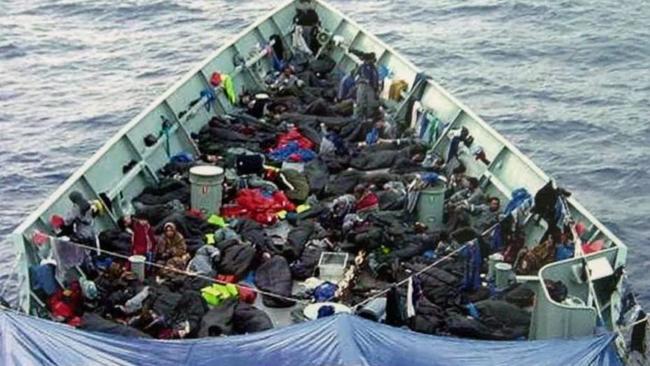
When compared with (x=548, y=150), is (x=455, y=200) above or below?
above

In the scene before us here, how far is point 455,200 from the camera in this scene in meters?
23.3

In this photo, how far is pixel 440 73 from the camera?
4631 centimetres

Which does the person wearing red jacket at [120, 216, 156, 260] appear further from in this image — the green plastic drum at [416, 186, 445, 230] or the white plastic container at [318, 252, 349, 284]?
the green plastic drum at [416, 186, 445, 230]

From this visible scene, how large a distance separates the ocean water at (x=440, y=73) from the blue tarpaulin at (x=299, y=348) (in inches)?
532

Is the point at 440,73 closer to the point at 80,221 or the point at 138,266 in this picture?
the point at 80,221

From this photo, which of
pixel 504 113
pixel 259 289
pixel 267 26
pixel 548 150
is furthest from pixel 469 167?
pixel 504 113

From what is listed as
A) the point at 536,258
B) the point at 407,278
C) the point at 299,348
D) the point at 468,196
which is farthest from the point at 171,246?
the point at 299,348

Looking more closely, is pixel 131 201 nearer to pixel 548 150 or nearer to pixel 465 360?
pixel 465 360

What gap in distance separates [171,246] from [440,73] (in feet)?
88.4

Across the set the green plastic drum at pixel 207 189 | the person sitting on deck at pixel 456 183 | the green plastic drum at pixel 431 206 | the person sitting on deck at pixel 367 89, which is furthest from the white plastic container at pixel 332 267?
the person sitting on deck at pixel 367 89

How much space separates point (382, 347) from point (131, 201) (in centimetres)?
964

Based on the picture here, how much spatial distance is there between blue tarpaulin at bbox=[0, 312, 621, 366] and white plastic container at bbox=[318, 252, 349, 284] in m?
4.99

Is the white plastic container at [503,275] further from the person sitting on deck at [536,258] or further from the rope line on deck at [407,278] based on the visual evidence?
the rope line on deck at [407,278]

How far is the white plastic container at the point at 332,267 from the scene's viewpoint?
20.6m
